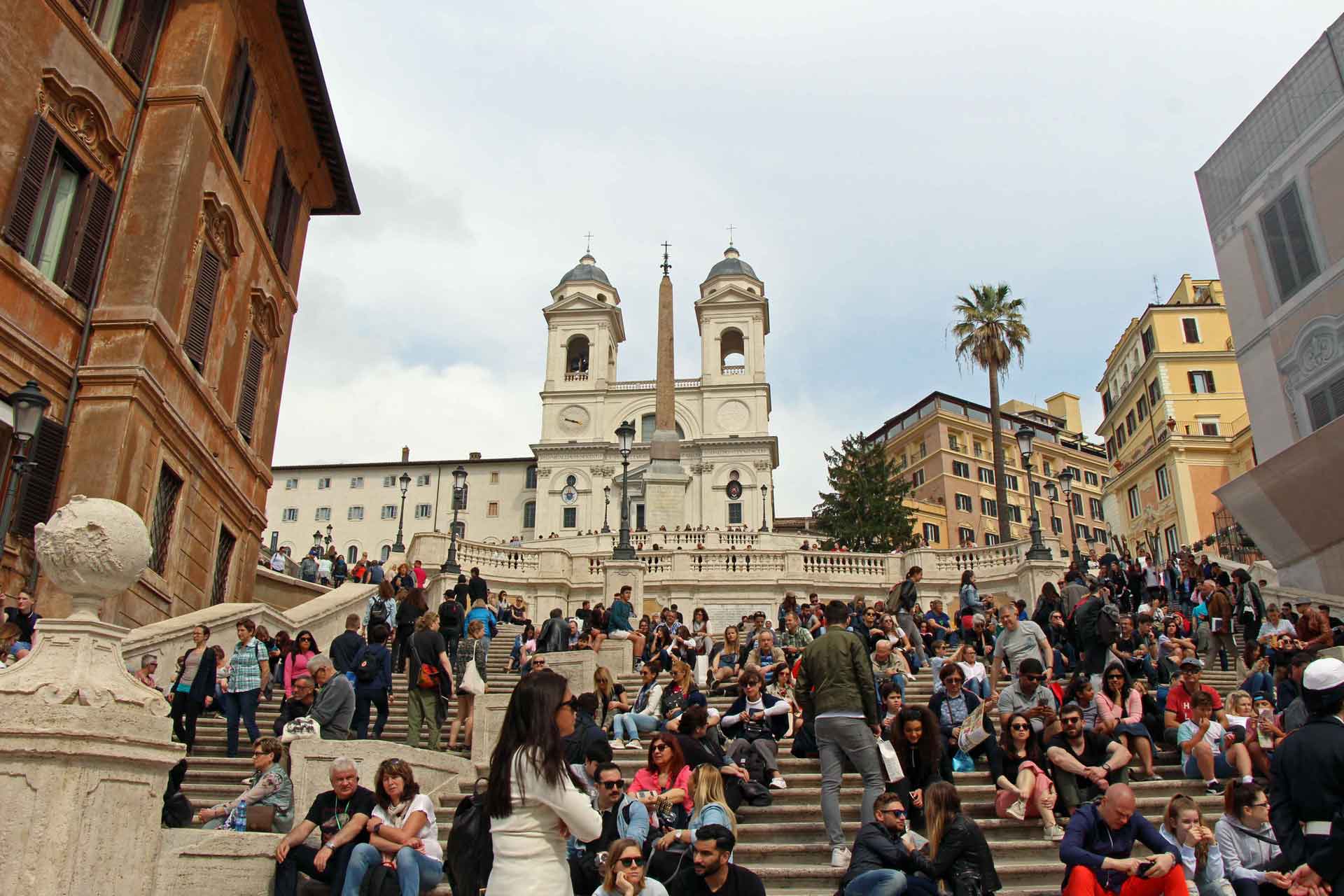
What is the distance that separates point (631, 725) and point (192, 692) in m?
5.07

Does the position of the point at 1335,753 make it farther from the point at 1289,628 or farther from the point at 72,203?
the point at 72,203

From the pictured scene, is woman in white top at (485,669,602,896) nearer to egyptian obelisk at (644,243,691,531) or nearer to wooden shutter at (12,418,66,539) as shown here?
wooden shutter at (12,418,66,539)

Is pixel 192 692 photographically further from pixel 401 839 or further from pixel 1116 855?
pixel 1116 855

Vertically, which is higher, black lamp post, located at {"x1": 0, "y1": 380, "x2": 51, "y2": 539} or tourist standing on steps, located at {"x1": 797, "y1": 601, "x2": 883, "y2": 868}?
black lamp post, located at {"x1": 0, "y1": 380, "x2": 51, "y2": 539}

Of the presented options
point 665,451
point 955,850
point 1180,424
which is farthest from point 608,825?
point 665,451

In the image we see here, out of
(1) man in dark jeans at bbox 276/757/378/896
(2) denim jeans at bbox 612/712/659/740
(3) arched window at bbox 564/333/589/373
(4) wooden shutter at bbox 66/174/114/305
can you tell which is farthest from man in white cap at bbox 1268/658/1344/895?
(3) arched window at bbox 564/333/589/373

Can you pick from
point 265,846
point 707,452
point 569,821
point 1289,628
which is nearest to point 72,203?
point 265,846

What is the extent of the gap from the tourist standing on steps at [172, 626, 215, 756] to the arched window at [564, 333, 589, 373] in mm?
71965

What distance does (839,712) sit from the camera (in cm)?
859

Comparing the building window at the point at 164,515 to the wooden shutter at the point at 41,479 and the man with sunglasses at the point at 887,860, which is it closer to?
the wooden shutter at the point at 41,479

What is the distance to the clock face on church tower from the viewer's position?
262 feet

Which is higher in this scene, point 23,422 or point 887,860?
point 23,422

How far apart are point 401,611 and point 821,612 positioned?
27.2 ft

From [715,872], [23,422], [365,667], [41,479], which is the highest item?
[41,479]
